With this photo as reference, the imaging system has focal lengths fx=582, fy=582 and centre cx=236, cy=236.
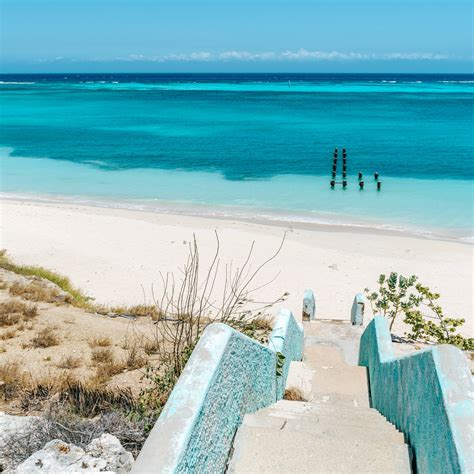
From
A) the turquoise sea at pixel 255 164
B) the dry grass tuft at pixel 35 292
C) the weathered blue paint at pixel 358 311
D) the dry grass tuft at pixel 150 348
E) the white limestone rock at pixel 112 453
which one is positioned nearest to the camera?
the white limestone rock at pixel 112 453

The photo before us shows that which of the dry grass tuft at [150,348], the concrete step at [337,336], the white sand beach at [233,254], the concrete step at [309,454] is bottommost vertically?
the white sand beach at [233,254]

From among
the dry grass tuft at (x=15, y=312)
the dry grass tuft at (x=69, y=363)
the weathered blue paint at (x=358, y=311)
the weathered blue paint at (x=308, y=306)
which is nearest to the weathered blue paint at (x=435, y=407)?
the dry grass tuft at (x=69, y=363)

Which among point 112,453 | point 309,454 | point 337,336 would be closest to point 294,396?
point 309,454

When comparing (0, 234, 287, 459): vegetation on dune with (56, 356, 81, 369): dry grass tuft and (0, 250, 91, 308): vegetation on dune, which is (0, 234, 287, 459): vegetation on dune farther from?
(0, 250, 91, 308): vegetation on dune

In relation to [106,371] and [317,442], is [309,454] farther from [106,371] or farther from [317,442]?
[106,371]

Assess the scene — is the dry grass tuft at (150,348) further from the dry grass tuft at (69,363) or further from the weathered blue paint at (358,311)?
the weathered blue paint at (358,311)

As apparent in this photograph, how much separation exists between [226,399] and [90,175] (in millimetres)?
31042

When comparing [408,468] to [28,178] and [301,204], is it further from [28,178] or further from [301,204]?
[28,178]

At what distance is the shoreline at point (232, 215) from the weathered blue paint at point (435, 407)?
56.3 feet

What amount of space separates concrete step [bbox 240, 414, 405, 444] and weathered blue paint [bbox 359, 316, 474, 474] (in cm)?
13

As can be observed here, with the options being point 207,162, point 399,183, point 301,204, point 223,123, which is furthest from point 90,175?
point 223,123

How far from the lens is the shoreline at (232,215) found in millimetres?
21484

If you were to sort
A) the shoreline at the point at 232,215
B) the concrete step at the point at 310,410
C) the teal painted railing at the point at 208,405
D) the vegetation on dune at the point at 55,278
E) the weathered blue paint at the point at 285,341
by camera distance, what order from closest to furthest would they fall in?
the teal painted railing at the point at 208,405
the concrete step at the point at 310,410
the weathered blue paint at the point at 285,341
the vegetation on dune at the point at 55,278
the shoreline at the point at 232,215

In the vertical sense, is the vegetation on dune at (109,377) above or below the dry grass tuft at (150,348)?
above
